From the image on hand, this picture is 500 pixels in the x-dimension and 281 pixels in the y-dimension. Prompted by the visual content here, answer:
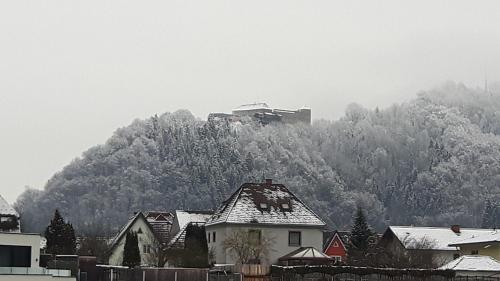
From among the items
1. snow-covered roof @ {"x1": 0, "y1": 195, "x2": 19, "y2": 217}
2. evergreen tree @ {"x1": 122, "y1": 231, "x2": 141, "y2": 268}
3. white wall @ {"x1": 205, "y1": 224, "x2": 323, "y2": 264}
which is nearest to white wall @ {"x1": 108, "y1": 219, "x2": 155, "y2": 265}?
white wall @ {"x1": 205, "y1": 224, "x2": 323, "y2": 264}

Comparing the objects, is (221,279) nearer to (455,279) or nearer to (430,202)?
(455,279)

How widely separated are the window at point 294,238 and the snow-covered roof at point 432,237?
14876 mm

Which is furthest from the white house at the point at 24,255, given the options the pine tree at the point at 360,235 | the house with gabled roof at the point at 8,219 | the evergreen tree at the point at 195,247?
the pine tree at the point at 360,235

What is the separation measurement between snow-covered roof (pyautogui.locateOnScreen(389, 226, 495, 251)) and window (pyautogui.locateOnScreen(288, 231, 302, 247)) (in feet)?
48.8

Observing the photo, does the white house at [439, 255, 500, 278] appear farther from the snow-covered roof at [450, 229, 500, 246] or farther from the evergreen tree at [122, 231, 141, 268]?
the evergreen tree at [122, 231, 141, 268]

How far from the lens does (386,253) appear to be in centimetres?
6975

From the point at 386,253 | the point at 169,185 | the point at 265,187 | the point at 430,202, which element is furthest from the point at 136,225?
the point at 430,202

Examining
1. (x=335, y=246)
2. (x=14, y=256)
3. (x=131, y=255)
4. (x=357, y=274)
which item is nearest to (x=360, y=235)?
(x=335, y=246)

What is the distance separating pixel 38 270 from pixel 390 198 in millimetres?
159977

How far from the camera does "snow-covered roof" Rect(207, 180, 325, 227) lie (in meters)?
63.9

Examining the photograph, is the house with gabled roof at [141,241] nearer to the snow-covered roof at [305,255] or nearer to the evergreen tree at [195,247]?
the evergreen tree at [195,247]

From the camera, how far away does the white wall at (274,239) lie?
63344 mm

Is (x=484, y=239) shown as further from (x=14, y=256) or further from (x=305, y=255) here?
(x=14, y=256)

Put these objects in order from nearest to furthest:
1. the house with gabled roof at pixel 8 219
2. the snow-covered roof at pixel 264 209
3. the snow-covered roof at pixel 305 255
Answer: the house with gabled roof at pixel 8 219, the snow-covered roof at pixel 305 255, the snow-covered roof at pixel 264 209
